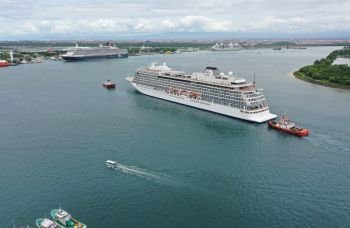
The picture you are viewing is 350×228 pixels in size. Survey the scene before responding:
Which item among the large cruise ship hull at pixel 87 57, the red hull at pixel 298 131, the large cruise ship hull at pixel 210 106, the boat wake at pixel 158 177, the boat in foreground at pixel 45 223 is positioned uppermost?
the large cruise ship hull at pixel 87 57

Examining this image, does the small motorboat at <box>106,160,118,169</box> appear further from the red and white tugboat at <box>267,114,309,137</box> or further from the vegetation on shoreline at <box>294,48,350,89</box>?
the vegetation on shoreline at <box>294,48,350,89</box>

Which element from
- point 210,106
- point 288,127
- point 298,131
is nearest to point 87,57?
point 210,106

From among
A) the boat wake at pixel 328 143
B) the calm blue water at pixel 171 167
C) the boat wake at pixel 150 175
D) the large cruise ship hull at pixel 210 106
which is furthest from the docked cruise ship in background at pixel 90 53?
the boat wake at pixel 328 143

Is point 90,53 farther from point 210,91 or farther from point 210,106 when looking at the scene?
point 210,106

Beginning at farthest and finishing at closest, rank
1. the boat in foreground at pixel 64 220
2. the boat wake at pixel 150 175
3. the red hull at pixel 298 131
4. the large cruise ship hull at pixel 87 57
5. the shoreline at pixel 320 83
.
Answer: the large cruise ship hull at pixel 87 57 → the shoreline at pixel 320 83 → the red hull at pixel 298 131 → the boat wake at pixel 150 175 → the boat in foreground at pixel 64 220

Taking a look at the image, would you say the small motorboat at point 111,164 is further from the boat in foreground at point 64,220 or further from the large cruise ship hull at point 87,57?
the large cruise ship hull at point 87,57

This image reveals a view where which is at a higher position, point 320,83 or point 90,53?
point 90,53
